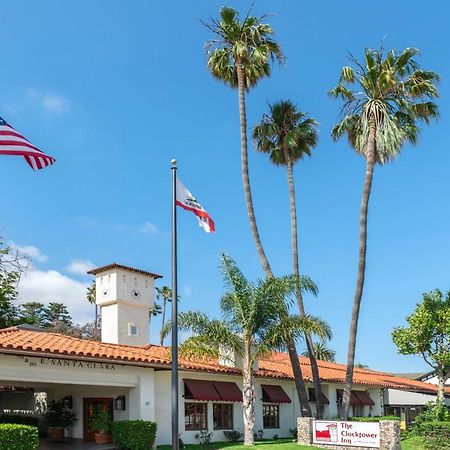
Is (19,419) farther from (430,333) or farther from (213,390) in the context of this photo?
(430,333)

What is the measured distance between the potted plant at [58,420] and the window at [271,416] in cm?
990

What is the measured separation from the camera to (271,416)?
32.3 m

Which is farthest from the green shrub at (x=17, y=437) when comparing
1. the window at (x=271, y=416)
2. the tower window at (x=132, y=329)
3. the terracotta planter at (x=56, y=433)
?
the window at (x=271, y=416)

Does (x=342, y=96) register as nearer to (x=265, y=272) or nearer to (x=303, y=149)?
(x=303, y=149)

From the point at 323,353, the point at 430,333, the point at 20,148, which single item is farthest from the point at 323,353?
the point at 20,148

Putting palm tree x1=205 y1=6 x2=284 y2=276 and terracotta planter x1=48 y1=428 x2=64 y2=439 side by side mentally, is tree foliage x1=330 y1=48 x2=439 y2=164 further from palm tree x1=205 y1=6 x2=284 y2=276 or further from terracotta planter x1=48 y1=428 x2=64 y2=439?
terracotta planter x1=48 y1=428 x2=64 y2=439

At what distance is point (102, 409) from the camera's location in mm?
25406

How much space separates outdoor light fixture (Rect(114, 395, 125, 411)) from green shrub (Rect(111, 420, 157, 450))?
205 centimetres

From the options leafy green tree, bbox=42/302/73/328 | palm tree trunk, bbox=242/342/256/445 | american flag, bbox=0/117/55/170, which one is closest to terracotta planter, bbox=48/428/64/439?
palm tree trunk, bbox=242/342/256/445

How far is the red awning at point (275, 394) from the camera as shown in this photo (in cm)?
3127

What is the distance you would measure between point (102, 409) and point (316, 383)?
32.8ft

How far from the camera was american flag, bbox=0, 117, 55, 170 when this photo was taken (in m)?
13.7

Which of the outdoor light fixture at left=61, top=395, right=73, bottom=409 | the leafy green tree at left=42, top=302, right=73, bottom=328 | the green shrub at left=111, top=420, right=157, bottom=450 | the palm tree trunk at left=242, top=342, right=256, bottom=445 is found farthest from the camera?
the leafy green tree at left=42, top=302, right=73, bottom=328

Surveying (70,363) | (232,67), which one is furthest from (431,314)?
(70,363)
